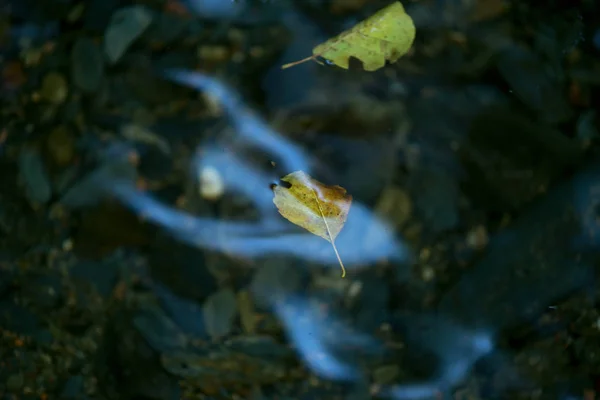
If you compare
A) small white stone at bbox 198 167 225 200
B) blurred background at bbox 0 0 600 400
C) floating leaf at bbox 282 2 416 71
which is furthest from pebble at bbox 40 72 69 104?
floating leaf at bbox 282 2 416 71

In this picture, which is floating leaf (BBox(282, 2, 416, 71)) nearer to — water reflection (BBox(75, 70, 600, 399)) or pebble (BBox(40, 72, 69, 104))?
water reflection (BBox(75, 70, 600, 399))

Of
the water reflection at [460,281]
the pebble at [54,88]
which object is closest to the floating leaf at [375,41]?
the water reflection at [460,281]

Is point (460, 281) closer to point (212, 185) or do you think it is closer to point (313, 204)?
point (313, 204)

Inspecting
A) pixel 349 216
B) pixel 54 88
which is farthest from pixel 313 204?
pixel 54 88

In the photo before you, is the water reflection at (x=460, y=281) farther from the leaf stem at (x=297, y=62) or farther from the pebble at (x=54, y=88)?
the pebble at (x=54, y=88)

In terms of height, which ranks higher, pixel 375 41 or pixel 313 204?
pixel 375 41

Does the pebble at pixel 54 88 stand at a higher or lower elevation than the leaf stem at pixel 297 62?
lower
